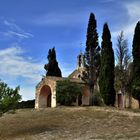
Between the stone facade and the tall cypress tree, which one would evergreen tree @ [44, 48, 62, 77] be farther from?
the tall cypress tree

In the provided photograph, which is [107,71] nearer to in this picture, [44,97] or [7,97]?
[44,97]

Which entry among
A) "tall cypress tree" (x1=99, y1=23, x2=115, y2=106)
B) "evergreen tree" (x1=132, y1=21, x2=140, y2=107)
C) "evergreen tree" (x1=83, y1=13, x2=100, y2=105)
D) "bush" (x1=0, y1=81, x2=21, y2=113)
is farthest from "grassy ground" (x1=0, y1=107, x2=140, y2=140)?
"evergreen tree" (x1=83, y1=13, x2=100, y2=105)

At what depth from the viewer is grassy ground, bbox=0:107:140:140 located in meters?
28.0

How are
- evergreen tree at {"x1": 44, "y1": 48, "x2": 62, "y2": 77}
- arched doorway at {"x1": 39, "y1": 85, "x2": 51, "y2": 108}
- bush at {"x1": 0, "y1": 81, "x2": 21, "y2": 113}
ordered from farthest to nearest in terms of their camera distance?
evergreen tree at {"x1": 44, "y1": 48, "x2": 62, "y2": 77} < arched doorway at {"x1": 39, "y1": 85, "x2": 51, "y2": 108} < bush at {"x1": 0, "y1": 81, "x2": 21, "y2": 113}

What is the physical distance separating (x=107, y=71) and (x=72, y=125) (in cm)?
1570

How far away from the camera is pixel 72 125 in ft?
109

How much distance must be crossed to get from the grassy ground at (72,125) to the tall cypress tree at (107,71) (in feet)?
18.8

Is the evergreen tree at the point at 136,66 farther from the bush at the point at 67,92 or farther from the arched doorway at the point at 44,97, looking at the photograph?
the arched doorway at the point at 44,97

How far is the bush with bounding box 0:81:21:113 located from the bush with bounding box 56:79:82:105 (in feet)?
57.2

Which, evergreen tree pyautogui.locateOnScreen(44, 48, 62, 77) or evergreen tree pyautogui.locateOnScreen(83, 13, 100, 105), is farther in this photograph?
evergreen tree pyautogui.locateOnScreen(44, 48, 62, 77)

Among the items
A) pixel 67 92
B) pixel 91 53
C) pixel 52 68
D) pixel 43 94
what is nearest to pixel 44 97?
pixel 43 94

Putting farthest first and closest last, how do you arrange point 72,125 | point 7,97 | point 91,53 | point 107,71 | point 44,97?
point 44,97, point 91,53, point 107,71, point 72,125, point 7,97

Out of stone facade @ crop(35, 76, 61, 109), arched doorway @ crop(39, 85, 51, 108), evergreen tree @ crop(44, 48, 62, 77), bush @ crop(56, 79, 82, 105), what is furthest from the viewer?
evergreen tree @ crop(44, 48, 62, 77)

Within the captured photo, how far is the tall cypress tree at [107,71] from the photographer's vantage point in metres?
47.2
